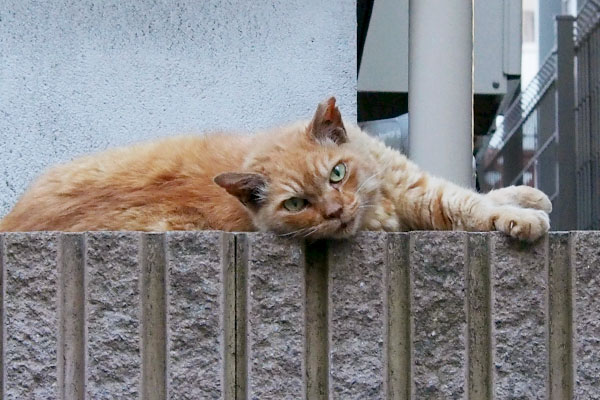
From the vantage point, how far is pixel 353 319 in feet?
6.32

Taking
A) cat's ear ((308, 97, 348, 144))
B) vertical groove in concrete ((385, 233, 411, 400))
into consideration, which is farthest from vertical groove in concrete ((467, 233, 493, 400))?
cat's ear ((308, 97, 348, 144))

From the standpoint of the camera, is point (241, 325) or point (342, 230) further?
point (342, 230)

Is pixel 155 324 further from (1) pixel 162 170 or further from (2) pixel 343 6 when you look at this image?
(2) pixel 343 6

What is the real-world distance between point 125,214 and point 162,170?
227 mm

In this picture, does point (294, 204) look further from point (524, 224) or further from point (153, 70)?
point (153, 70)

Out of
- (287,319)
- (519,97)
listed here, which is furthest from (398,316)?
(519,97)

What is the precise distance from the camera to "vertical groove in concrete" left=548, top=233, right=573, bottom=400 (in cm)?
194

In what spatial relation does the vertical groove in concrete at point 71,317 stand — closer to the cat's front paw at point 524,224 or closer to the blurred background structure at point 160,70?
the cat's front paw at point 524,224

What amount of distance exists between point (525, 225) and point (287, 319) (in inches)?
22.9

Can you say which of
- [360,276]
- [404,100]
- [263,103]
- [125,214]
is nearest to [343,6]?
[263,103]

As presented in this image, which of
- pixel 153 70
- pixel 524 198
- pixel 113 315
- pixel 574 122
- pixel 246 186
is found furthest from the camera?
pixel 574 122

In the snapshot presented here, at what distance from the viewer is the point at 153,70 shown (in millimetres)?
3898

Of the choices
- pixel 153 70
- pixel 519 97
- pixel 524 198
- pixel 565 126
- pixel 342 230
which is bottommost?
pixel 342 230

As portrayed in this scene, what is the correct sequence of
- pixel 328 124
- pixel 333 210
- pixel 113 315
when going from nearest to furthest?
pixel 113 315, pixel 333 210, pixel 328 124
